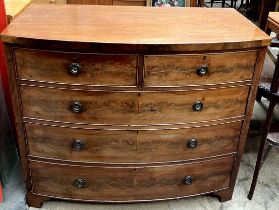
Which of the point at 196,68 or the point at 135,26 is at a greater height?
the point at 135,26

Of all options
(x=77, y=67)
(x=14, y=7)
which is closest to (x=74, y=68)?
(x=77, y=67)

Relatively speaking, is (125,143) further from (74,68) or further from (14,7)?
(14,7)

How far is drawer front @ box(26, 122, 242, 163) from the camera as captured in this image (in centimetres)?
172

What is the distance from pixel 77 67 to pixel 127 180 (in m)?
0.67

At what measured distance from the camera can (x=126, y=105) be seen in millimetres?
1637

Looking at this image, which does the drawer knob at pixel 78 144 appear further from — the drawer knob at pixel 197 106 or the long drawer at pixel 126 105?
the drawer knob at pixel 197 106

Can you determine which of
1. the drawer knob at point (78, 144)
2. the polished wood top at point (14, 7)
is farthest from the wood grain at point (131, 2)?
the drawer knob at point (78, 144)

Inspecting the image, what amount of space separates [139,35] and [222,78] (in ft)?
1.44

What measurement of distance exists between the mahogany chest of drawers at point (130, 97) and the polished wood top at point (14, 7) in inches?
5.6

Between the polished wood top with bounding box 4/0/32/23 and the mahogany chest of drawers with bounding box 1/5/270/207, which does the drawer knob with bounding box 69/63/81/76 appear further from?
the polished wood top with bounding box 4/0/32/23

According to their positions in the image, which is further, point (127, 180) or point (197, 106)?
point (127, 180)

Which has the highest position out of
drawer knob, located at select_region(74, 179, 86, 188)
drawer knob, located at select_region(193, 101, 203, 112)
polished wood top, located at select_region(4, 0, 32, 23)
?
polished wood top, located at select_region(4, 0, 32, 23)

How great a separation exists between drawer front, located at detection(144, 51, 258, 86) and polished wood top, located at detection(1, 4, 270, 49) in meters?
0.07

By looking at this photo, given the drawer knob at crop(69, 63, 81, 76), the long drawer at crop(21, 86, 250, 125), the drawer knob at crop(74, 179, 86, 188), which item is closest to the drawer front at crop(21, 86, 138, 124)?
the long drawer at crop(21, 86, 250, 125)
